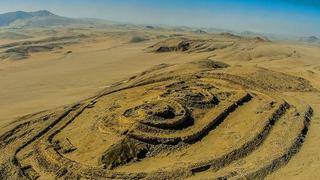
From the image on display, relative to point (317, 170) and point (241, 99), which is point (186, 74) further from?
point (317, 170)

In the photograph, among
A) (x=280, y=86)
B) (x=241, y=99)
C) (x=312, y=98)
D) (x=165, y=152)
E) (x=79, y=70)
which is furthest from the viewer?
(x=79, y=70)

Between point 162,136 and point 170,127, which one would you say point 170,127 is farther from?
point 162,136

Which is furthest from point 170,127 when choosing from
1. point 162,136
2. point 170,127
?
point 162,136

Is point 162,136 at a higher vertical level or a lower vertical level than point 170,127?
lower

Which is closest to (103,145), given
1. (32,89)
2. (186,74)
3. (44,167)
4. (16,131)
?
(44,167)

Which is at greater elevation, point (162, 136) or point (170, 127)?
point (170, 127)

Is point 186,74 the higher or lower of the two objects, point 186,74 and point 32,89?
the higher

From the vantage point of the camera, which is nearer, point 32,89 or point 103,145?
point 103,145

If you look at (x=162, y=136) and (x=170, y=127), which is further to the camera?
(x=170, y=127)
